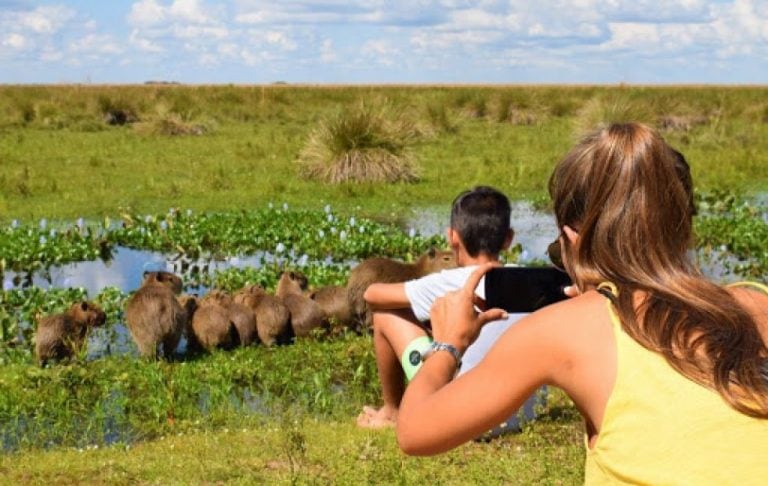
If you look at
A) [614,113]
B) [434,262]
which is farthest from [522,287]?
[614,113]

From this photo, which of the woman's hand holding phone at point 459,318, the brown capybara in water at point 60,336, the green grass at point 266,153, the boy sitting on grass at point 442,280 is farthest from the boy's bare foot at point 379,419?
the green grass at point 266,153

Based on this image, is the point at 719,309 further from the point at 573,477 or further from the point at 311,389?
the point at 311,389

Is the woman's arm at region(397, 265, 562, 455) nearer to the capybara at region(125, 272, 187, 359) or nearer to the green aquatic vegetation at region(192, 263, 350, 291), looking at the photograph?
the capybara at region(125, 272, 187, 359)

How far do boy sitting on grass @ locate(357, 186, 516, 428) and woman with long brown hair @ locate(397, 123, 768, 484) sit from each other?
93.1 inches

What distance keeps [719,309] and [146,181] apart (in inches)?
563

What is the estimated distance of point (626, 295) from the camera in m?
2.09

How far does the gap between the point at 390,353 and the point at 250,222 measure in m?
6.72

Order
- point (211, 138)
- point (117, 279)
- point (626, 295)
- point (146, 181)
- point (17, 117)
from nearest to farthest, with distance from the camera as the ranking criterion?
point (626, 295)
point (117, 279)
point (146, 181)
point (211, 138)
point (17, 117)

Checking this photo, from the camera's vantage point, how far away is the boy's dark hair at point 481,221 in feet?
15.8

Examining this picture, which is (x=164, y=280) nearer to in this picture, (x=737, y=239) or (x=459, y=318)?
(x=459, y=318)

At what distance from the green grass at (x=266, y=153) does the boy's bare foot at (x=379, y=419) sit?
7.94 metres

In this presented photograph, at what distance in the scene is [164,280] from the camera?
8.16m

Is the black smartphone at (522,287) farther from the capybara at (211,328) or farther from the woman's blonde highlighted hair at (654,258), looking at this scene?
the capybara at (211,328)

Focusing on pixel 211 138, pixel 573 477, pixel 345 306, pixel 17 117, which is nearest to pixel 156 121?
pixel 211 138
